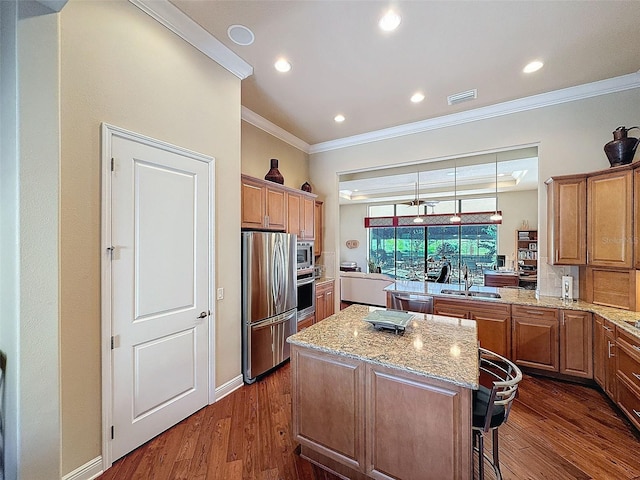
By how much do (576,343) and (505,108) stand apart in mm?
2947

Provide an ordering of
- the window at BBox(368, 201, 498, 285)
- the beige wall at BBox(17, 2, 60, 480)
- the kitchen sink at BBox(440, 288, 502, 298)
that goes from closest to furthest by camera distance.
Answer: the beige wall at BBox(17, 2, 60, 480) < the kitchen sink at BBox(440, 288, 502, 298) < the window at BBox(368, 201, 498, 285)

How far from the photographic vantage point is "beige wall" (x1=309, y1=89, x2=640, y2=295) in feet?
10.2

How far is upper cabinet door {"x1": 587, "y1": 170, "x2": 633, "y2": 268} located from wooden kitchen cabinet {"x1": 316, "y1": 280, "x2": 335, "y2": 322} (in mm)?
3371

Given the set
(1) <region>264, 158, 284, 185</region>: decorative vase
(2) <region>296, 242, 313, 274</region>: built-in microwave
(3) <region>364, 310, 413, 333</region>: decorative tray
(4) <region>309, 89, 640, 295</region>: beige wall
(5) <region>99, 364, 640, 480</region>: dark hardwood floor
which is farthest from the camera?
(2) <region>296, 242, 313, 274</region>: built-in microwave

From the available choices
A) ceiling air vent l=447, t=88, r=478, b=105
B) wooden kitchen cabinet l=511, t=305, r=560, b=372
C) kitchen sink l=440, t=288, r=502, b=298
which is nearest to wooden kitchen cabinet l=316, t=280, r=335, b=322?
kitchen sink l=440, t=288, r=502, b=298

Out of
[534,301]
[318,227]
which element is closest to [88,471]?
[318,227]

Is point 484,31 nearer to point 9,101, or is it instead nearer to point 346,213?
point 9,101

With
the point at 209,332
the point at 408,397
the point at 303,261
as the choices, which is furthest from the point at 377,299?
the point at 408,397

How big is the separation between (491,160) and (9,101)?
5454 mm

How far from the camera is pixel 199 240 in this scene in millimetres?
2479

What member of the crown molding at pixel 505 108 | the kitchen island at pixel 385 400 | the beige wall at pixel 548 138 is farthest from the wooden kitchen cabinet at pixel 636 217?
the kitchen island at pixel 385 400

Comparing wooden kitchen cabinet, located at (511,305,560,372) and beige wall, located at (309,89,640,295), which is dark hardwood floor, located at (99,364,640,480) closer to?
wooden kitchen cabinet, located at (511,305,560,372)

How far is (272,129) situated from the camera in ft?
13.9

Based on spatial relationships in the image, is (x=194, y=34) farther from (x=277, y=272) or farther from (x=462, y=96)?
(x=462, y=96)
